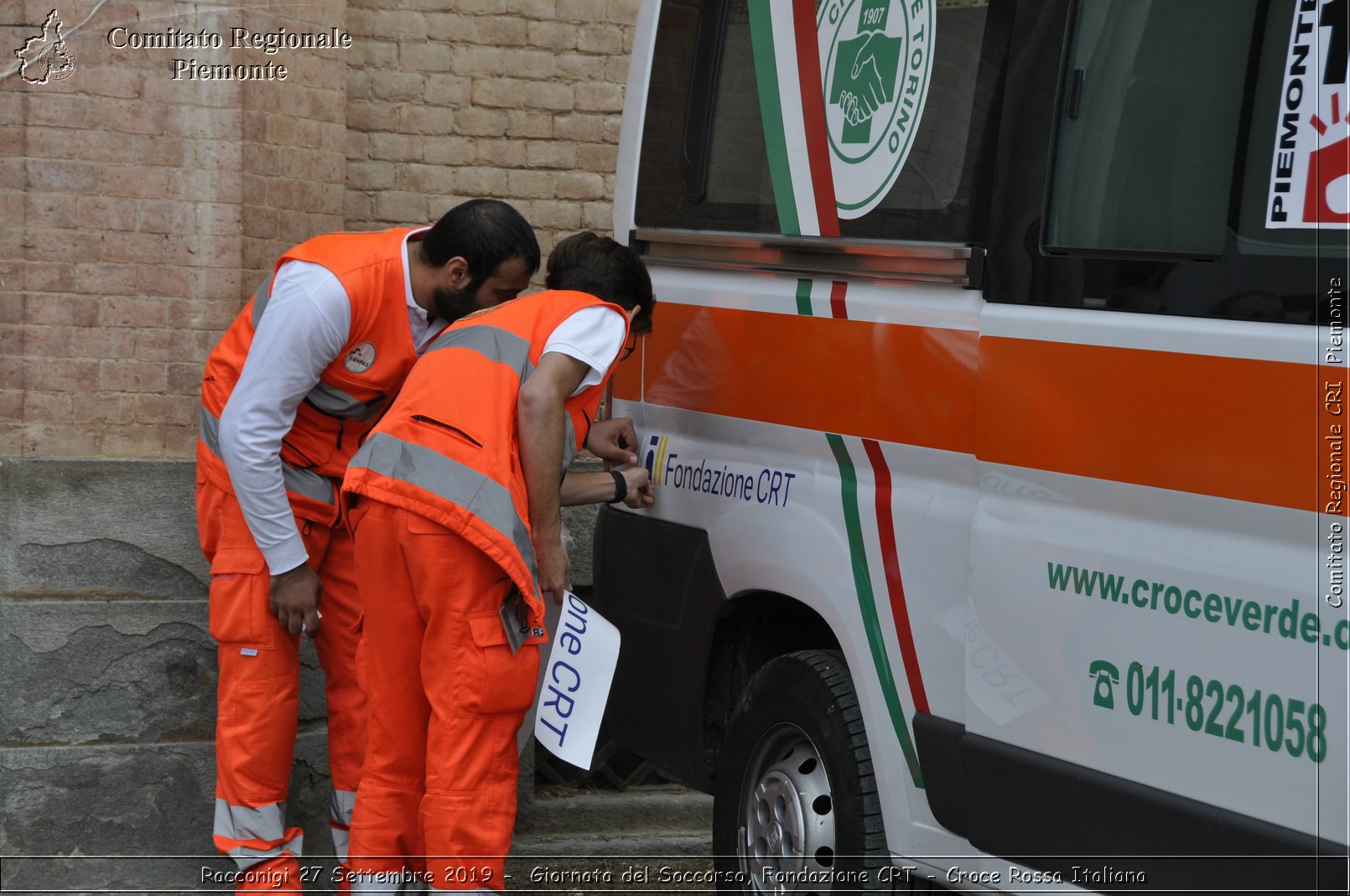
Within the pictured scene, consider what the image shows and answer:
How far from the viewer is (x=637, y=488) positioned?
141 inches

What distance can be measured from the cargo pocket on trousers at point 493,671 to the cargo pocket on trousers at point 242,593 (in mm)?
772

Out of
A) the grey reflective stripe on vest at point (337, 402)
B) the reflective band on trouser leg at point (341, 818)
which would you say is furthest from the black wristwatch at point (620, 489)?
the reflective band on trouser leg at point (341, 818)

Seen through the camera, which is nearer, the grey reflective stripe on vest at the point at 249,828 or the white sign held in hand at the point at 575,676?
the white sign held in hand at the point at 575,676

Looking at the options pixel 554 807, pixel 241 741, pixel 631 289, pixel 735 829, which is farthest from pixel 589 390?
pixel 554 807

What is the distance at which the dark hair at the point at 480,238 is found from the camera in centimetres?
354

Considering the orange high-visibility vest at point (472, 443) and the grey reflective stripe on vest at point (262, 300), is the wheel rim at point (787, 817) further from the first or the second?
the grey reflective stripe on vest at point (262, 300)

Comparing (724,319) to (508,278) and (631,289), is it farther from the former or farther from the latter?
(508,278)

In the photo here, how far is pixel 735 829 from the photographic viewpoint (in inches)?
130

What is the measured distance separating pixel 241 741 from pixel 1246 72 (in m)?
2.86

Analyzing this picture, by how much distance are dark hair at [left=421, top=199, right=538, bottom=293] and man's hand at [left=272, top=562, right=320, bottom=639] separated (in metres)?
0.86

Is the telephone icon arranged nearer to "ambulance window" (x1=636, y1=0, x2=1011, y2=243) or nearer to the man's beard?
"ambulance window" (x1=636, y1=0, x2=1011, y2=243)

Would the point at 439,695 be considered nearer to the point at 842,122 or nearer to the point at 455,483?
the point at 455,483

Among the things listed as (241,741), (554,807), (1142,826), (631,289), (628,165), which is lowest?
(554,807)

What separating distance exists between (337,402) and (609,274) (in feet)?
2.73
